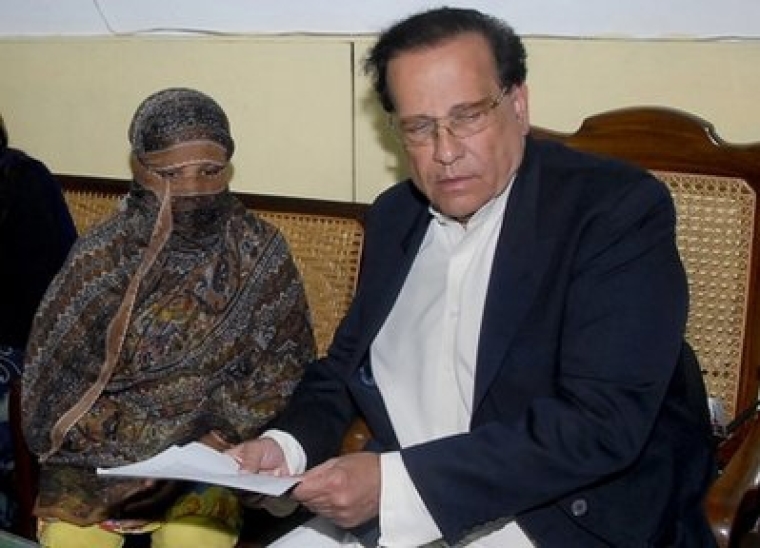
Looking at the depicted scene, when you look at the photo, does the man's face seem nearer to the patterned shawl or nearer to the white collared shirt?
the white collared shirt

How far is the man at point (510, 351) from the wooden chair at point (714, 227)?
1.04 feet

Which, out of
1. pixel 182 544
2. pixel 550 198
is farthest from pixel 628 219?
pixel 182 544

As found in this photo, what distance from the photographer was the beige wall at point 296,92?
2102mm

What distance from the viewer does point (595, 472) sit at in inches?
56.2

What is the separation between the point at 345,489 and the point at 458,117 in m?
0.60

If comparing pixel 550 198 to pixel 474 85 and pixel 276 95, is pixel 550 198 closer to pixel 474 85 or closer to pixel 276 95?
pixel 474 85

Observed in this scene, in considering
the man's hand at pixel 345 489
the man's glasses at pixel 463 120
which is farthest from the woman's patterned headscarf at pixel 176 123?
the man's hand at pixel 345 489

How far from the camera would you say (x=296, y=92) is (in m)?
2.55

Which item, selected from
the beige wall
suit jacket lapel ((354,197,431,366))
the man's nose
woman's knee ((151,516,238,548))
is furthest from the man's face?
woman's knee ((151,516,238,548))

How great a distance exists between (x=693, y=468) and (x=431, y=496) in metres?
0.46

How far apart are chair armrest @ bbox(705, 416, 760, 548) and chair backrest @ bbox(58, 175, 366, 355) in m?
1.05

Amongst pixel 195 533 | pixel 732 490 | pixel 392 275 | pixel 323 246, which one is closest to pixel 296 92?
pixel 323 246

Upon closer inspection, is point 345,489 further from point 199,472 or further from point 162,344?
point 162,344

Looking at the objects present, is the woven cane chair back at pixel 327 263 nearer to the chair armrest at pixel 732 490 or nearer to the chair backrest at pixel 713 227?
the chair backrest at pixel 713 227
